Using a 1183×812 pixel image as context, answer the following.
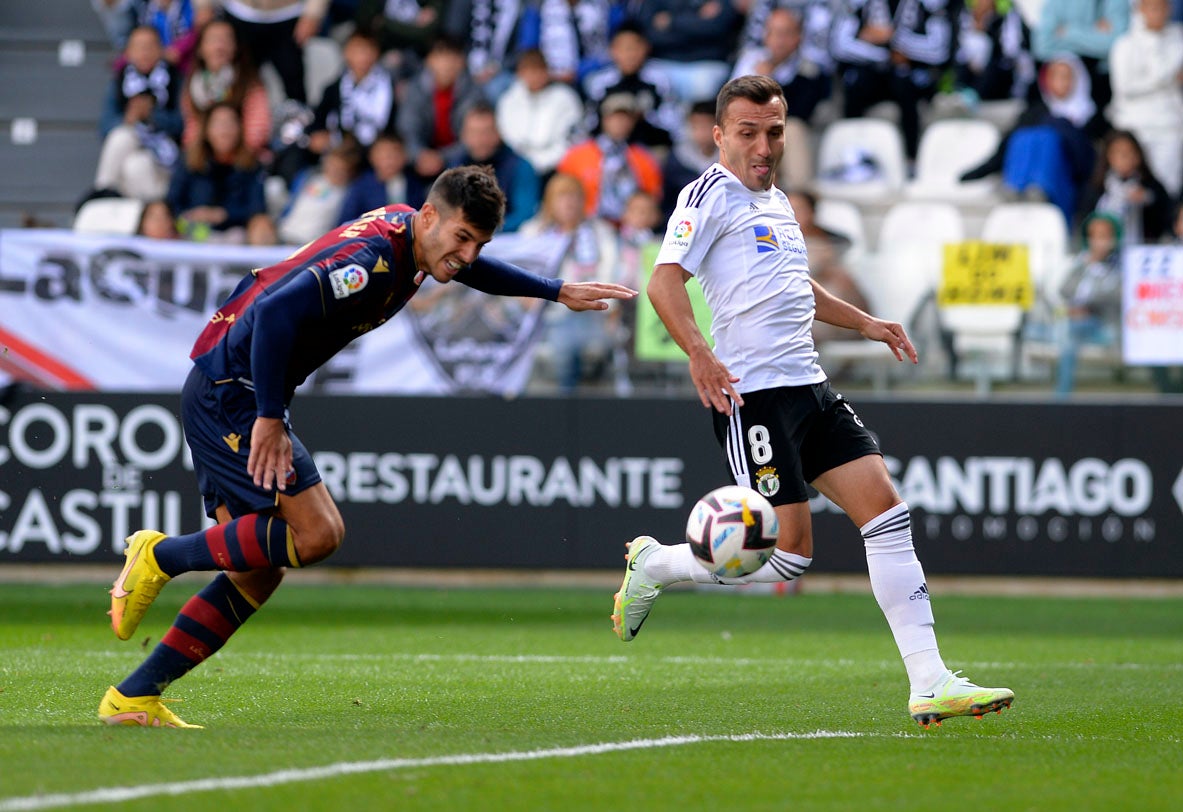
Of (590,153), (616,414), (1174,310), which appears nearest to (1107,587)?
(1174,310)

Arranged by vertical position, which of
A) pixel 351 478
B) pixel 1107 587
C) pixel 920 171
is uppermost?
pixel 920 171

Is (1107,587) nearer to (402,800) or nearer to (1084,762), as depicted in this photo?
(1084,762)

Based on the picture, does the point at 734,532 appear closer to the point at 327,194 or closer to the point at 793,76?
the point at 327,194

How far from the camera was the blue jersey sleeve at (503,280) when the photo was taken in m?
6.37

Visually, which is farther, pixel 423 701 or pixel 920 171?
pixel 920 171

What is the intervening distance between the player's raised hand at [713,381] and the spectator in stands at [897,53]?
10170mm

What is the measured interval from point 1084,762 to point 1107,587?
7.95 m

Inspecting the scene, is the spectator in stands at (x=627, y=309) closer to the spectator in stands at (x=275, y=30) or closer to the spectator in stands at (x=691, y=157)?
the spectator in stands at (x=691, y=157)

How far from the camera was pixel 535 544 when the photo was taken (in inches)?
505

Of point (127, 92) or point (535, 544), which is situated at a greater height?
point (127, 92)

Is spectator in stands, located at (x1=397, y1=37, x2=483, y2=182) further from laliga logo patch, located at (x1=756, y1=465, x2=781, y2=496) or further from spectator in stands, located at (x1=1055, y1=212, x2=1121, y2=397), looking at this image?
laliga logo patch, located at (x1=756, y1=465, x2=781, y2=496)

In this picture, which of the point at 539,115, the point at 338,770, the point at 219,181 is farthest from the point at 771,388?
the point at 539,115

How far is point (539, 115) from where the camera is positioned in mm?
15656

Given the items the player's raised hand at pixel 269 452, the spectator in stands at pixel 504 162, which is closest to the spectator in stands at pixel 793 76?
the spectator in stands at pixel 504 162
